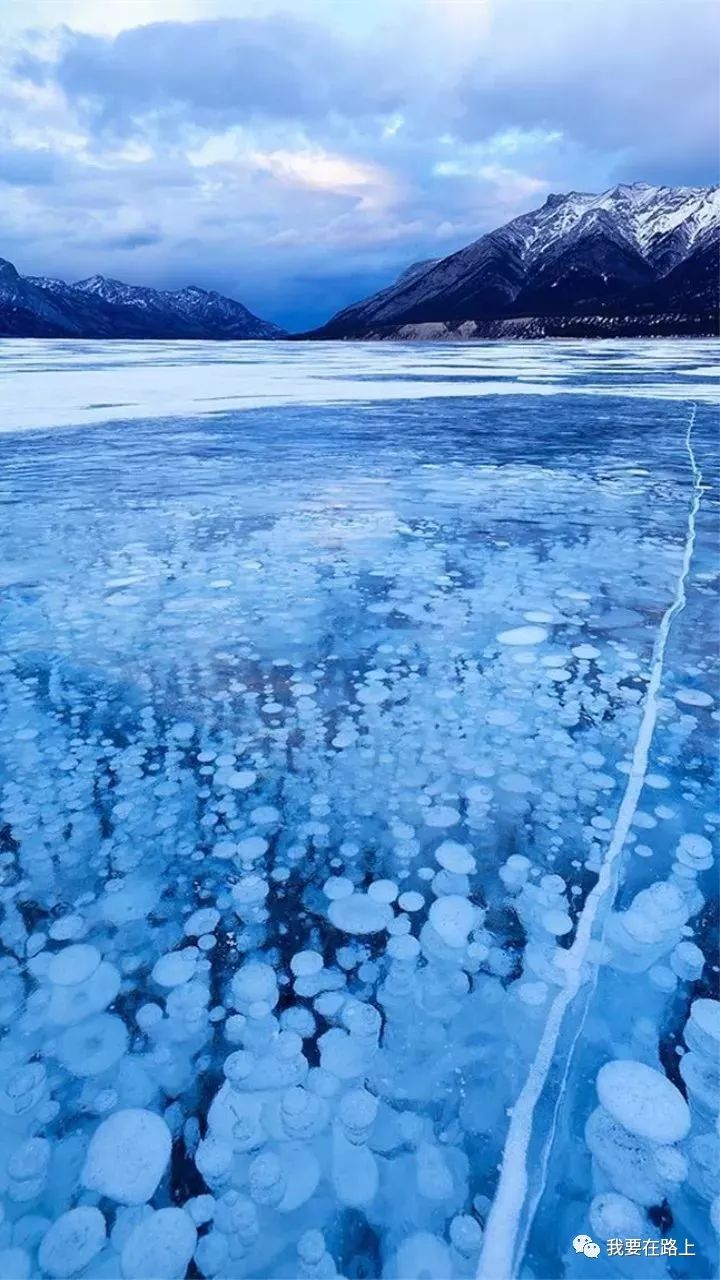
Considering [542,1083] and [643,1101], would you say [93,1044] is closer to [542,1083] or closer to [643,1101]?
[542,1083]

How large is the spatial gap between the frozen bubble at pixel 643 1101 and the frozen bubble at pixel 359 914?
26.3 inches

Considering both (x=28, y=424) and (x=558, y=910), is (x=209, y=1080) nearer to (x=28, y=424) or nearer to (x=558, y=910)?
(x=558, y=910)

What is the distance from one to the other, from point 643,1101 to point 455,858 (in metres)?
0.83

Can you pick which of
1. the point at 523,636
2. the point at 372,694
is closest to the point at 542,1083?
the point at 372,694

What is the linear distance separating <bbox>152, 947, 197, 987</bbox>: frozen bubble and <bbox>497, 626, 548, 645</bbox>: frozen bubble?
235 centimetres

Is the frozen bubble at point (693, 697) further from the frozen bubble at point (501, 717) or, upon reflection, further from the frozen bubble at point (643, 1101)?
the frozen bubble at point (643, 1101)

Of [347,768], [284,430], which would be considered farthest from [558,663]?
[284,430]

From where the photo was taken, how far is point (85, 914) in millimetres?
2082

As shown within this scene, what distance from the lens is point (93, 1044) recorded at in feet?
5.67

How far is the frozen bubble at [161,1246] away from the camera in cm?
134

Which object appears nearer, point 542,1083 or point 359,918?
point 542,1083

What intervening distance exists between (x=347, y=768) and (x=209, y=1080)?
4.08 ft

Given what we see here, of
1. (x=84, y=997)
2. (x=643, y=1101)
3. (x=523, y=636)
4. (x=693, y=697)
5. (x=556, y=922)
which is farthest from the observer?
(x=523, y=636)

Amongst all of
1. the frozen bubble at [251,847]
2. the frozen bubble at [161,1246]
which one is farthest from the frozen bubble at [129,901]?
the frozen bubble at [161,1246]
